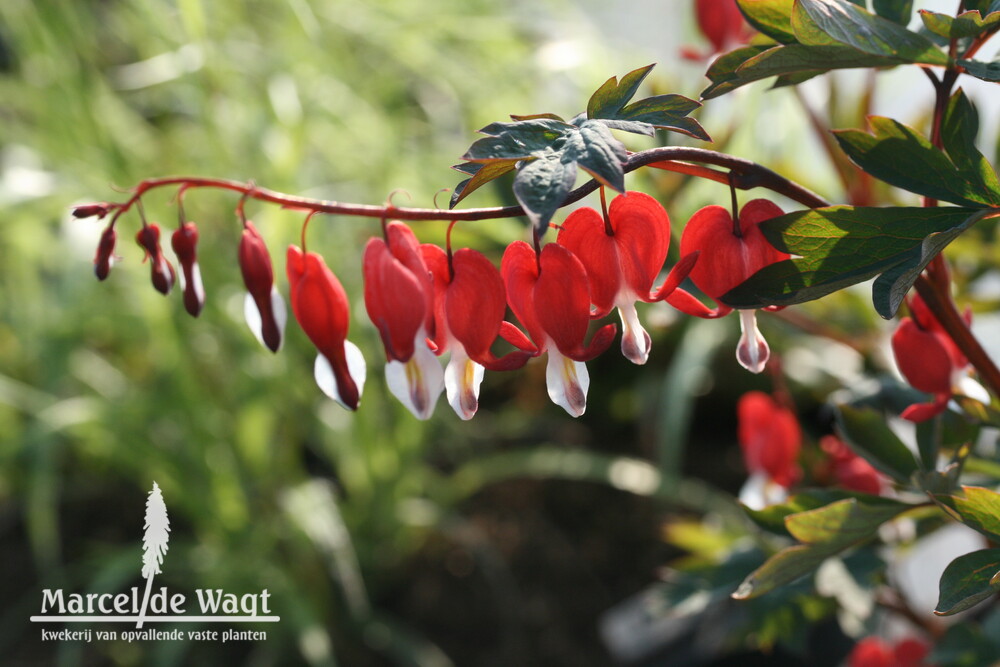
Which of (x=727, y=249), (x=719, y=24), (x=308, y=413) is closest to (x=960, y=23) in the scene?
(x=727, y=249)

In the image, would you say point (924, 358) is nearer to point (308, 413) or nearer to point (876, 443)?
point (876, 443)

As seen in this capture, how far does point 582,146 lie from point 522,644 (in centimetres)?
102

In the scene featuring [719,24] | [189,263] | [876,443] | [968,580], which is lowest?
[968,580]

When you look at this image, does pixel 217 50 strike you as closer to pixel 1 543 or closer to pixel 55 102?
pixel 55 102

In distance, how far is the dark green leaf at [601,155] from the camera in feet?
0.98

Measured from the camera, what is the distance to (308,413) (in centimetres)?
131

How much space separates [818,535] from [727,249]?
16 centimetres

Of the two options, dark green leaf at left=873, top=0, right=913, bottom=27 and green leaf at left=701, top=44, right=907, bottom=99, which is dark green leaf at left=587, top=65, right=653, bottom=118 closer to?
green leaf at left=701, top=44, right=907, bottom=99

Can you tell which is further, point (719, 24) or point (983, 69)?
point (719, 24)

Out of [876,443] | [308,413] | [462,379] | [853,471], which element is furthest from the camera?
[308,413]

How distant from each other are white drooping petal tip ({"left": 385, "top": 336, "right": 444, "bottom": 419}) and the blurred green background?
566mm

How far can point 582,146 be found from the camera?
318mm

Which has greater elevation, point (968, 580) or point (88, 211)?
point (88, 211)

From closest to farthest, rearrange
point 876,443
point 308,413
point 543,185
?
point 543,185, point 876,443, point 308,413
